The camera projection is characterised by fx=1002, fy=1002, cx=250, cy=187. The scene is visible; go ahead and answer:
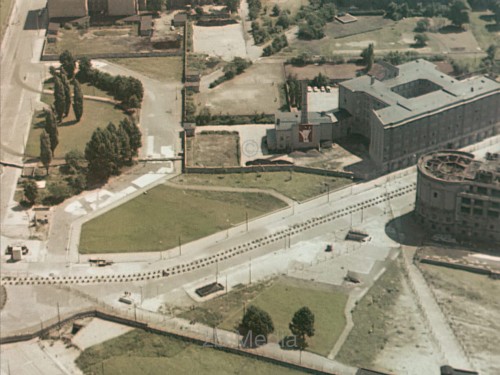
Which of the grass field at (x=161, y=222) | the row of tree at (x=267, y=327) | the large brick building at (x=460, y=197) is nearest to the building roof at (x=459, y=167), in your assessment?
the large brick building at (x=460, y=197)

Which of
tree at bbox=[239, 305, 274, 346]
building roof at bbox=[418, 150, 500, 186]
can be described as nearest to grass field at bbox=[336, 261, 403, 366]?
tree at bbox=[239, 305, 274, 346]

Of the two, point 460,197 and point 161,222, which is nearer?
point 460,197

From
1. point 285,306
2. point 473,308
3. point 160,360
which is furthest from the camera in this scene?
point 285,306

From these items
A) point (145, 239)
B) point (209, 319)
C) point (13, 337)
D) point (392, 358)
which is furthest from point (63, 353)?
point (392, 358)

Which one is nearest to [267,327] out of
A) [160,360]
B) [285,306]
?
[285,306]

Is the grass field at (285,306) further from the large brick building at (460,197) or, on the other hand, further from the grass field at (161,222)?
the large brick building at (460,197)

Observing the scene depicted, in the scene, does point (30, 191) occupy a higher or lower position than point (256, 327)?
higher

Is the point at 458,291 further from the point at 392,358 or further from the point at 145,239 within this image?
the point at 145,239

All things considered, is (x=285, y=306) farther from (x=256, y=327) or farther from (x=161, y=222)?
(x=161, y=222)
